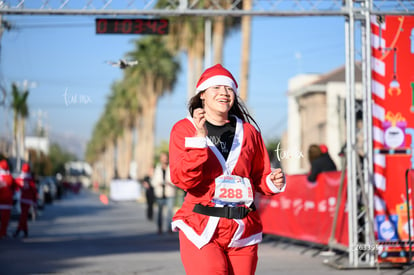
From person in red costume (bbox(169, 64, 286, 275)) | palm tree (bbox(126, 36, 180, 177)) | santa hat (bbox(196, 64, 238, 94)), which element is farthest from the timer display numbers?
palm tree (bbox(126, 36, 180, 177))

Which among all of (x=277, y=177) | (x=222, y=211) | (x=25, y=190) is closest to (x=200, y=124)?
(x=222, y=211)

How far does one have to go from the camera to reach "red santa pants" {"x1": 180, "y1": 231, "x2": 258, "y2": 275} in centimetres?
437

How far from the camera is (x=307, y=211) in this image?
44.9ft

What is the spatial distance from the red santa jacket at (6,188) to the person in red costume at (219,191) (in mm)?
12735

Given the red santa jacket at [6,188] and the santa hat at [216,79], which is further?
the red santa jacket at [6,188]

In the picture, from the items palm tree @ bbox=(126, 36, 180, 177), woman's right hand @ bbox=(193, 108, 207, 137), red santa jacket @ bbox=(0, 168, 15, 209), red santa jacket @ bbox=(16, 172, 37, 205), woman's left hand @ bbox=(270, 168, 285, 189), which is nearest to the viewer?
woman's right hand @ bbox=(193, 108, 207, 137)

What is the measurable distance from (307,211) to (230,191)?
9350 mm

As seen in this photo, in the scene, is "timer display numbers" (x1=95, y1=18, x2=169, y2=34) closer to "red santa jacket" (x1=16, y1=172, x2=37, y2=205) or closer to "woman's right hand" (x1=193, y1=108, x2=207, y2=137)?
"woman's right hand" (x1=193, y1=108, x2=207, y2=137)

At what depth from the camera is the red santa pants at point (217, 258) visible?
4.37 metres

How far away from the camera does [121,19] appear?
1016 centimetres

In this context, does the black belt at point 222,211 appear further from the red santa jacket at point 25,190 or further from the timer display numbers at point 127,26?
the red santa jacket at point 25,190

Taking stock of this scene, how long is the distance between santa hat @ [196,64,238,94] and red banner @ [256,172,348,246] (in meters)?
6.98

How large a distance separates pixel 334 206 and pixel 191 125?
7.92m

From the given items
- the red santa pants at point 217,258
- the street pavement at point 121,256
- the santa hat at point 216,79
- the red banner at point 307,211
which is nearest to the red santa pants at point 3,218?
the street pavement at point 121,256
